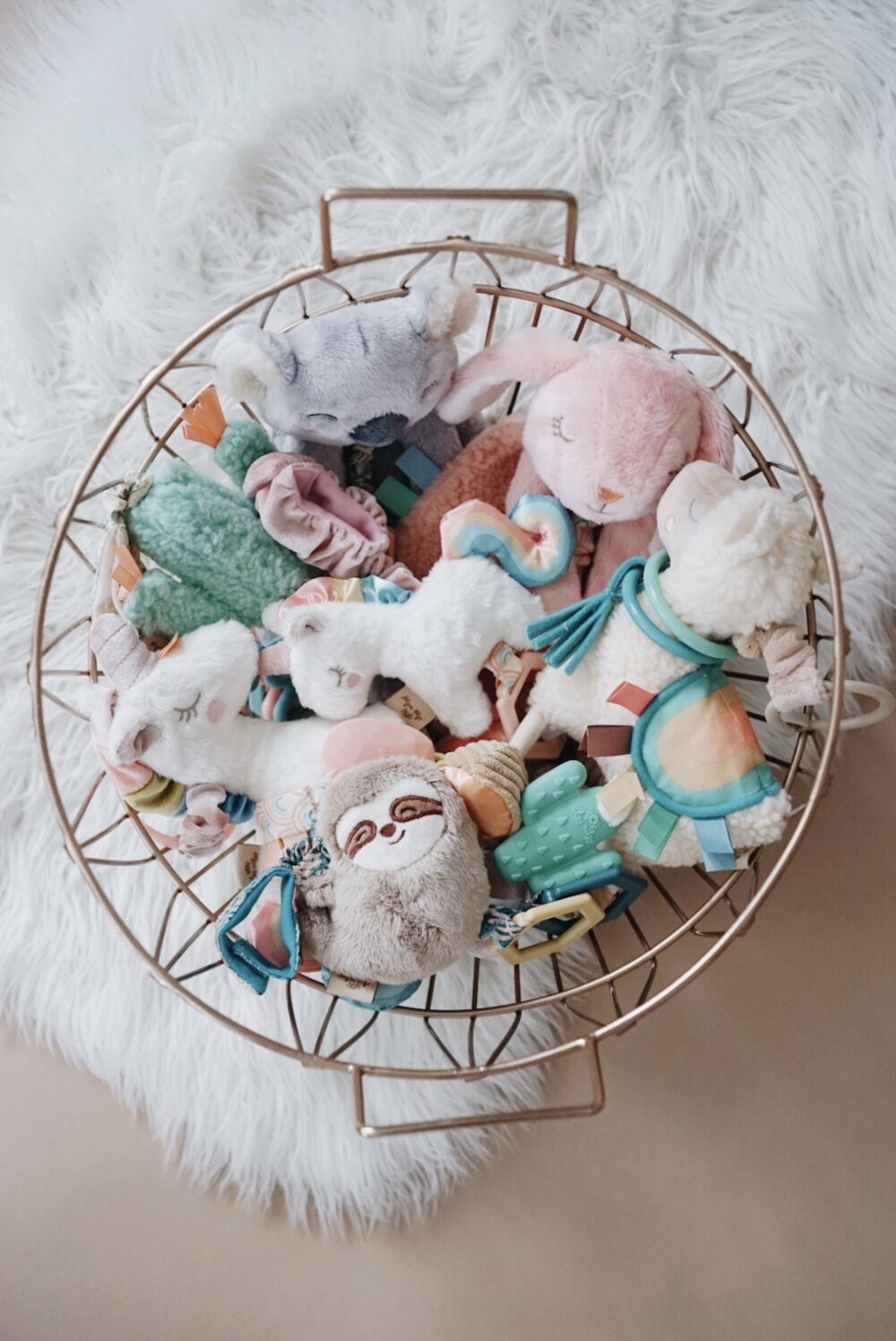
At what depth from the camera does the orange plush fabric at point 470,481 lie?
88 cm

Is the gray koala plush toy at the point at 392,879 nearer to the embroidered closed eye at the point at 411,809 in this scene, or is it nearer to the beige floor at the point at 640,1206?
the embroidered closed eye at the point at 411,809

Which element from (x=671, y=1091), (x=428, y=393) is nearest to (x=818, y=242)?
(x=428, y=393)

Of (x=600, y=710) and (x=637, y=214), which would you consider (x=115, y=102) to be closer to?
(x=637, y=214)

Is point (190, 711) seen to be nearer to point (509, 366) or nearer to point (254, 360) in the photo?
point (254, 360)

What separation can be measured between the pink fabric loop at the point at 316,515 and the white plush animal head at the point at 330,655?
52 millimetres

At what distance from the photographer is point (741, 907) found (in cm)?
101

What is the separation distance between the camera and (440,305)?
79cm

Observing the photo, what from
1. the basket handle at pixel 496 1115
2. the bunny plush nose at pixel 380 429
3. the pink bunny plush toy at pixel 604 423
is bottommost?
the basket handle at pixel 496 1115

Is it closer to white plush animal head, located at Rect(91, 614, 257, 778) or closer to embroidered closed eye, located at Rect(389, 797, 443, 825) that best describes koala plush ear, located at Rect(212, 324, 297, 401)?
white plush animal head, located at Rect(91, 614, 257, 778)

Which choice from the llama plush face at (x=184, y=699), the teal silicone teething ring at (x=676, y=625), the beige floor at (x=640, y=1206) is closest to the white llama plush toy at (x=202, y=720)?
the llama plush face at (x=184, y=699)

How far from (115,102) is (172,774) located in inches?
28.4

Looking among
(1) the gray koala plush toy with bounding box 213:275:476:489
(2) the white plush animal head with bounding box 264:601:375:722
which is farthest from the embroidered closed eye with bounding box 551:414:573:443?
(2) the white plush animal head with bounding box 264:601:375:722

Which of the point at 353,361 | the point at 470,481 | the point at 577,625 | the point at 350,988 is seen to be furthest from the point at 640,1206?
the point at 353,361

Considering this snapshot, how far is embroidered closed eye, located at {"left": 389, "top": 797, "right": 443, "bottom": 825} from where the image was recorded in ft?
2.34
